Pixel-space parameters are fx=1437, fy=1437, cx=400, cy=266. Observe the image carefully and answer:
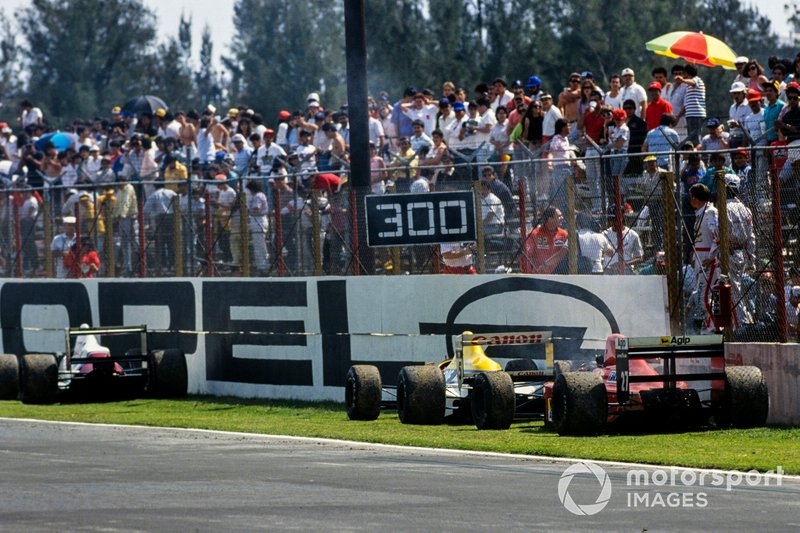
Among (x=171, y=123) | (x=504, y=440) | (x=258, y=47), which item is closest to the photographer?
(x=504, y=440)

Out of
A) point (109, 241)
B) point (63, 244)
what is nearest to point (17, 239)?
point (63, 244)

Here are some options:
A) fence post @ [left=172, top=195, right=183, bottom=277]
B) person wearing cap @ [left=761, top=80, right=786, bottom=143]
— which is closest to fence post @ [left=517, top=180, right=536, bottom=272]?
person wearing cap @ [left=761, top=80, right=786, bottom=143]

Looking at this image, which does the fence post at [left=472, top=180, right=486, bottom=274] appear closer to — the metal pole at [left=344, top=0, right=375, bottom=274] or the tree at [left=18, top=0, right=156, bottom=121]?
the metal pole at [left=344, top=0, right=375, bottom=274]

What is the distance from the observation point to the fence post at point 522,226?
56.7 ft

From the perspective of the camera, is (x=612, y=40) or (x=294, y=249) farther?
(x=612, y=40)

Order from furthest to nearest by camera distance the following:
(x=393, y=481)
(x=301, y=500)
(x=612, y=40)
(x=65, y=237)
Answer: (x=612, y=40), (x=65, y=237), (x=393, y=481), (x=301, y=500)

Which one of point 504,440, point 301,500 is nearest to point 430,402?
point 504,440

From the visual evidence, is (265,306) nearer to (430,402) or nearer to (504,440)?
(430,402)

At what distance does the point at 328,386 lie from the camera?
1917cm

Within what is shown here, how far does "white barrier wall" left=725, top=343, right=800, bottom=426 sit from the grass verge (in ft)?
1.42

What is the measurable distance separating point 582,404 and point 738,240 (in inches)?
120

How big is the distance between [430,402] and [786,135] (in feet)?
16.2

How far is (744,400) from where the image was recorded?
13930mm

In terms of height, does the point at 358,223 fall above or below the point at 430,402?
above
